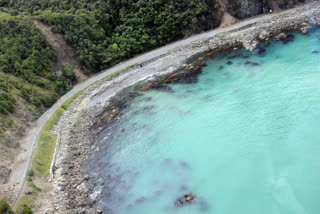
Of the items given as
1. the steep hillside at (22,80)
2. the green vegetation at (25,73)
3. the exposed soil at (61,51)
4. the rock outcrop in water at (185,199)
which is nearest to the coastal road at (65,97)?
the steep hillside at (22,80)

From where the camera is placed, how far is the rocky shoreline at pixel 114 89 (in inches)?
1491

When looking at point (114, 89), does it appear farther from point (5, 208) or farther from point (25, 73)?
point (5, 208)

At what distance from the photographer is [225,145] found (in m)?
39.8

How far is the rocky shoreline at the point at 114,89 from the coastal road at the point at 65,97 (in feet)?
7.30

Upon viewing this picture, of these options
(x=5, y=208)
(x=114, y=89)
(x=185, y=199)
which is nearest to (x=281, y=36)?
(x=114, y=89)

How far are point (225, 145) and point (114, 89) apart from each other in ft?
100

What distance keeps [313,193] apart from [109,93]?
4288cm

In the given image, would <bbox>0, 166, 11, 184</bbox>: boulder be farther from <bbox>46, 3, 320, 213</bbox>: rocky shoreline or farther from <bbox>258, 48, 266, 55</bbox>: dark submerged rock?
<bbox>258, 48, 266, 55</bbox>: dark submerged rock

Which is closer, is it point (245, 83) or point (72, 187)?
point (72, 187)

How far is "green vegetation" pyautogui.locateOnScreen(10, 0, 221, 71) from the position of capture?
70000 mm

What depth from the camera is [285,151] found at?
3584 cm

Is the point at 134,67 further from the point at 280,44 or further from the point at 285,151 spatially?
the point at 285,151

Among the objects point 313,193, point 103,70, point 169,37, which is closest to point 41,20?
point 103,70

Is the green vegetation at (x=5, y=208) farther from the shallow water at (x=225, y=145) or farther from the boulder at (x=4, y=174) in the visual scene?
the shallow water at (x=225, y=145)
